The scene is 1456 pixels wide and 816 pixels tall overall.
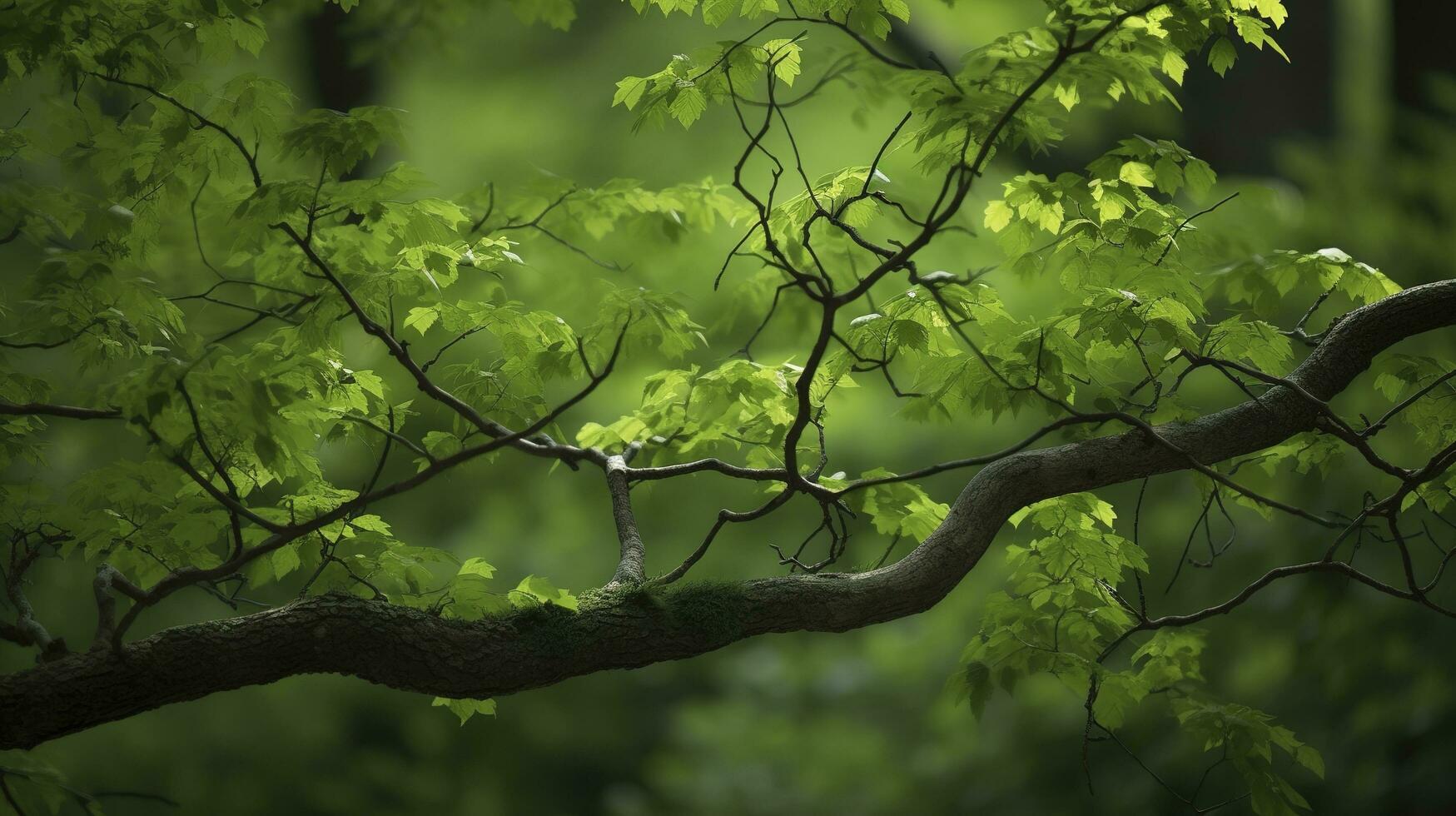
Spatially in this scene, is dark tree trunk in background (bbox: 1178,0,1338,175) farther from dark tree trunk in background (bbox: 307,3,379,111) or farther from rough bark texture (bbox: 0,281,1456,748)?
dark tree trunk in background (bbox: 307,3,379,111)

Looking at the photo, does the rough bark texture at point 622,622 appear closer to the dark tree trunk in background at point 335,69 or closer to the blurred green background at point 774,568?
the blurred green background at point 774,568

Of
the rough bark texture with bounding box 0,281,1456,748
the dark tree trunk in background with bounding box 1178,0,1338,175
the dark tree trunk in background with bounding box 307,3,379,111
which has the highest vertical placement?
the dark tree trunk in background with bounding box 307,3,379,111

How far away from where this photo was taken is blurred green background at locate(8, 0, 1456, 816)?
471 centimetres

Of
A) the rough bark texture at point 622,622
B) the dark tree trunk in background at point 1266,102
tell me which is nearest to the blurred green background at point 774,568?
the dark tree trunk in background at point 1266,102

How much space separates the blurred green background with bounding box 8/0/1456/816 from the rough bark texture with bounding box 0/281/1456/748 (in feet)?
4.93

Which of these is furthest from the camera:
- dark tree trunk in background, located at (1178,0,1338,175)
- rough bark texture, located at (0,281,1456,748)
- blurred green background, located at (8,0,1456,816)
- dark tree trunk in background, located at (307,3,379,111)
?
dark tree trunk in background, located at (307,3,379,111)

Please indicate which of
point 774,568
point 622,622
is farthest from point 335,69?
point 622,622

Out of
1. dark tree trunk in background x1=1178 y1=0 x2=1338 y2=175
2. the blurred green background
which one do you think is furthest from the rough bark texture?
dark tree trunk in background x1=1178 y1=0 x2=1338 y2=175

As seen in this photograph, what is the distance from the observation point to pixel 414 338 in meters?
5.95

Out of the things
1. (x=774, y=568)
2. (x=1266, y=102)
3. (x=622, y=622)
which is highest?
(x=1266, y=102)

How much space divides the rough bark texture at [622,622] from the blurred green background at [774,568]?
150 cm

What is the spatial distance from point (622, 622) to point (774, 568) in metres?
4.67

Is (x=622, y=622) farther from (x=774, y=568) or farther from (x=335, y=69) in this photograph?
(x=774, y=568)

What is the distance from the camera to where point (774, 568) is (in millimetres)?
7059
